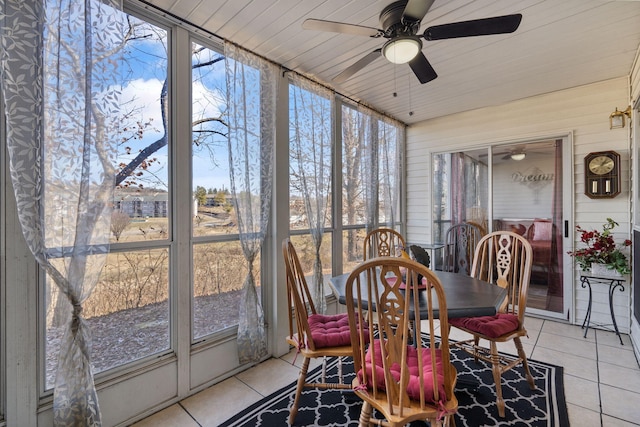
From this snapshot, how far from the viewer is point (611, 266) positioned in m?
2.93

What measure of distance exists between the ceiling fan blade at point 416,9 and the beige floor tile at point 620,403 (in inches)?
108

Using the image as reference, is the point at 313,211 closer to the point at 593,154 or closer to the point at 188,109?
the point at 188,109

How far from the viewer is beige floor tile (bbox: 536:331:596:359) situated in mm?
2748

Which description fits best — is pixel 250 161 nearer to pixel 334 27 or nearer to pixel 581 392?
pixel 334 27

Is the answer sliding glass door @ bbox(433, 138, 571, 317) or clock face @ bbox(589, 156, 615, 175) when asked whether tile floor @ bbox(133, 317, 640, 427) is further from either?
clock face @ bbox(589, 156, 615, 175)

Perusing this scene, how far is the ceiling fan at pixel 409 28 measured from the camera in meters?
1.61

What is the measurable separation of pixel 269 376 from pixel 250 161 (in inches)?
70.7

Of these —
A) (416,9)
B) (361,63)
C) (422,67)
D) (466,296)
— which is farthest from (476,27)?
(466,296)

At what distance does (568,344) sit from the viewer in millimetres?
2914

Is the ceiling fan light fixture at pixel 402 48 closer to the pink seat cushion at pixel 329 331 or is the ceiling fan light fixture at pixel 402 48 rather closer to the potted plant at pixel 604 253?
Result: the pink seat cushion at pixel 329 331

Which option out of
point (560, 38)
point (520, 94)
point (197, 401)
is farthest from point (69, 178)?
point (520, 94)

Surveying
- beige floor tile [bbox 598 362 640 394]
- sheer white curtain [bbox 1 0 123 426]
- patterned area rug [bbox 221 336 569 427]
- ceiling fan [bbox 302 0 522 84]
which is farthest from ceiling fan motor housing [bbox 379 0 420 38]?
beige floor tile [bbox 598 362 640 394]

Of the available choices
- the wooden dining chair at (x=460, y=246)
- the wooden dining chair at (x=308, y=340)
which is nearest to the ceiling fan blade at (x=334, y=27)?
the wooden dining chair at (x=308, y=340)

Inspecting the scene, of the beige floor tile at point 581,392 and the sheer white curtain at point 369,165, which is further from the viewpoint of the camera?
the sheer white curtain at point 369,165
